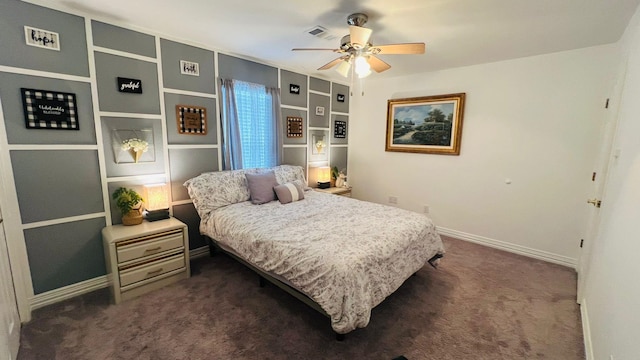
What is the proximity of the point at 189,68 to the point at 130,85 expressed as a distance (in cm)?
65

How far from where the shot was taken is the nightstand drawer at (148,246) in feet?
7.59

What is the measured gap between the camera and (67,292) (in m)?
2.40

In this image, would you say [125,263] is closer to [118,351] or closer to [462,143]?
[118,351]

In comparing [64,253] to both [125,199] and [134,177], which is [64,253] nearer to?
[125,199]

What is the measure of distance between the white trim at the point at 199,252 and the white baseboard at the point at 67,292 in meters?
0.82

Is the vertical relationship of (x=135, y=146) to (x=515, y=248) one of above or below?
above

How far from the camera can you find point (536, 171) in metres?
3.30

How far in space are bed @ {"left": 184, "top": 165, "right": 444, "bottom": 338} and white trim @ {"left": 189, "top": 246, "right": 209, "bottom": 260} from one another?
41cm

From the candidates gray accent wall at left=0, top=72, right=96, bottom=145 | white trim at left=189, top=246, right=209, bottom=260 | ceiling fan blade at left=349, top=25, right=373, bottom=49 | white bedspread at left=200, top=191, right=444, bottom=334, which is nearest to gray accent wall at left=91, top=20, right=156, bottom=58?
gray accent wall at left=0, top=72, right=96, bottom=145

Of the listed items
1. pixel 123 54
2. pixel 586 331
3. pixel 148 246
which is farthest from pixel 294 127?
pixel 586 331

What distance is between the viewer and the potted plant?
2.51 metres

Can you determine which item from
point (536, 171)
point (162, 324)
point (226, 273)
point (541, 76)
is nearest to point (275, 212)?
point (226, 273)

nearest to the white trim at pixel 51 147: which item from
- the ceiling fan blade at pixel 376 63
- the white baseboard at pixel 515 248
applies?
the ceiling fan blade at pixel 376 63

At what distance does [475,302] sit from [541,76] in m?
2.82
